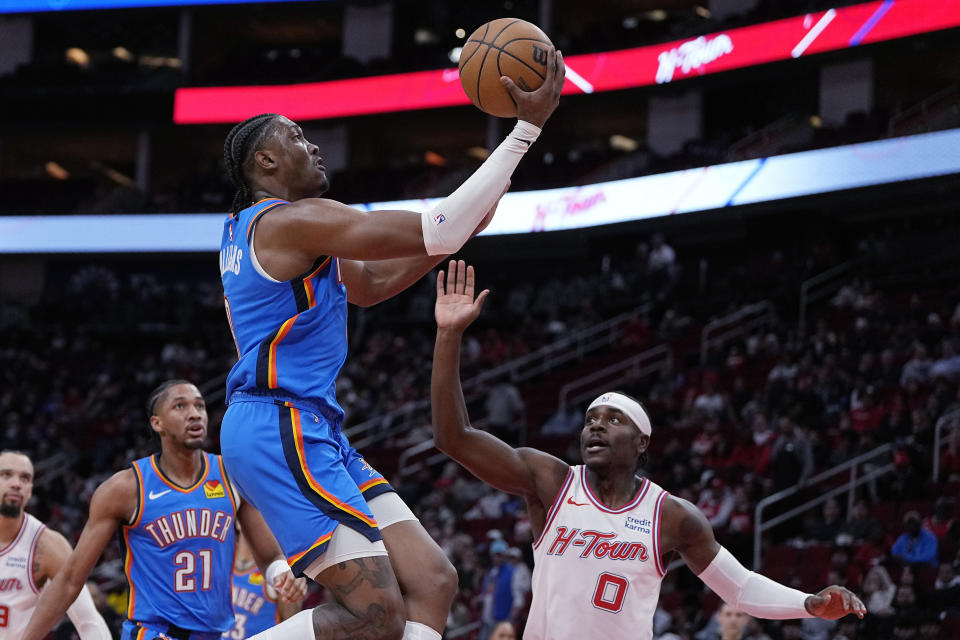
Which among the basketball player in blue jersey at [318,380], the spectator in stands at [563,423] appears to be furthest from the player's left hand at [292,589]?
the spectator in stands at [563,423]

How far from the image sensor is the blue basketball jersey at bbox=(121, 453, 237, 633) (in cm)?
609

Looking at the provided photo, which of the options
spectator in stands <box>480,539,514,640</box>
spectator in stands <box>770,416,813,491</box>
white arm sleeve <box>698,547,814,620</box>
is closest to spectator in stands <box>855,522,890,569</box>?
spectator in stands <box>770,416,813,491</box>

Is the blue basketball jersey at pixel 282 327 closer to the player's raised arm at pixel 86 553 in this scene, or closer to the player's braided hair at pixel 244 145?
the player's braided hair at pixel 244 145

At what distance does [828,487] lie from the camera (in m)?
14.3

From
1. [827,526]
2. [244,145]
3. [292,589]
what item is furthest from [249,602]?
[827,526]

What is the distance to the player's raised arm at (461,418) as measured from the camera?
4.93 metres

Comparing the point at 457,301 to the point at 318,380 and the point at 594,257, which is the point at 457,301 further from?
the point at 594,257

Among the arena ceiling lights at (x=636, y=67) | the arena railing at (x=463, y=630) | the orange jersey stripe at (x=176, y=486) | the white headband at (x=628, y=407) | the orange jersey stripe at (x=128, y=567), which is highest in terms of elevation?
the arena ceiling lights at (x=636, y=67)

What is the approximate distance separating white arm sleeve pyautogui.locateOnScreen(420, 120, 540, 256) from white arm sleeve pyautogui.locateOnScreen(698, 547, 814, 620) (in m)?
2.54

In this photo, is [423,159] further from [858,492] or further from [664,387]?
[858,492]

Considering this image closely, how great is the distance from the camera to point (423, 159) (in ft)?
108

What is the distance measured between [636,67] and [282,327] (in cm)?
2153

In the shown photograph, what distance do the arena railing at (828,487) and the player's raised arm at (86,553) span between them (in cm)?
857

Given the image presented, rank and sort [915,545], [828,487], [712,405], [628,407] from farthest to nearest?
[712,405], [828,487], [915,545], [628,407]
